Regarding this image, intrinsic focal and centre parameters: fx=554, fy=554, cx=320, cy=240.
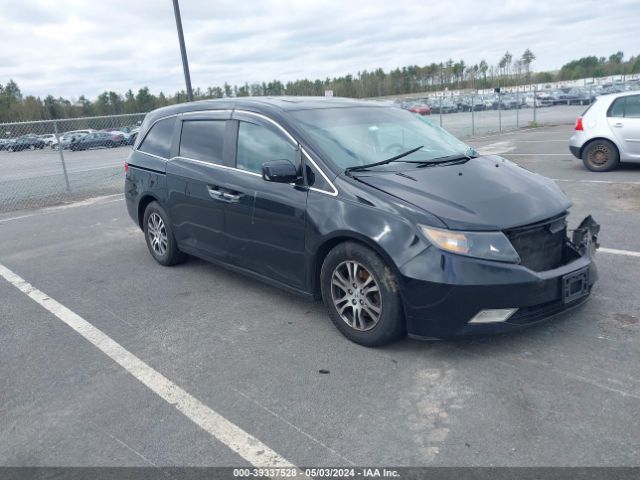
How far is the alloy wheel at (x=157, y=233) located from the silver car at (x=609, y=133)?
8590 millimetres

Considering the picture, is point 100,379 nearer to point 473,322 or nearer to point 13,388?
point 13,388

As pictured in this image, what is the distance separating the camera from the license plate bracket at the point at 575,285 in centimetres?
363

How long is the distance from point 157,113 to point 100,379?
11.3ft

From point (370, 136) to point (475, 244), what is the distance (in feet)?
5.05

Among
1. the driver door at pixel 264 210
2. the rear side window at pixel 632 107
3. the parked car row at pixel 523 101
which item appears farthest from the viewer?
the parked car row at pixel 523 101

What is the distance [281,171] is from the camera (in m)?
4.12

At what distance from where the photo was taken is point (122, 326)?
4574mm

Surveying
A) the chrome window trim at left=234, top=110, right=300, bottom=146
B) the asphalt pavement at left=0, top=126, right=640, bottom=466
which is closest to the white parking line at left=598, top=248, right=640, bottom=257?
the asphalt pavement at left=0, top=126, right=640, bottom=466

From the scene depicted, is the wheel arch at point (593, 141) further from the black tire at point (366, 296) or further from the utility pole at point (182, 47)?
the utility pole at point (182, 47)

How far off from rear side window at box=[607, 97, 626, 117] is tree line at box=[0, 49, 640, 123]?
4145 centimetres

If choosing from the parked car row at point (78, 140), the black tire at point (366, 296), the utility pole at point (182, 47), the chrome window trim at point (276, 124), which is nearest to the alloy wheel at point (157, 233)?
the chrome window trim at point (276, 124)

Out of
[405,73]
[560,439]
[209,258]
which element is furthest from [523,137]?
[405,73]

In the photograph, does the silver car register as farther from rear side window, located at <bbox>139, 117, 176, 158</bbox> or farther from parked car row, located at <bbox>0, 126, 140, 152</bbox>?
Answer: parked car row, located at <bbox>0, 126, 140, 152</bbox>

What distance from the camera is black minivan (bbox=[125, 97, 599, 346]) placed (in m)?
3.49
